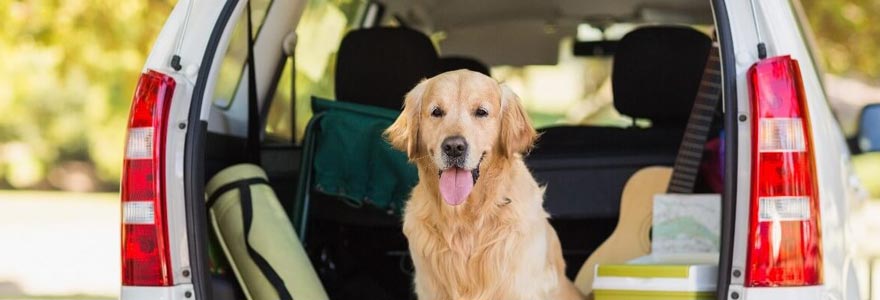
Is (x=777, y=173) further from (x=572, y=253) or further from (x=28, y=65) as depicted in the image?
(x=28, y=65)

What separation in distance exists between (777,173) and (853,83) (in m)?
11.6

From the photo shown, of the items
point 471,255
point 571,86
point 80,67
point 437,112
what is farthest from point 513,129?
point 80,67

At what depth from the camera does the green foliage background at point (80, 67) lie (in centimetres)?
1188

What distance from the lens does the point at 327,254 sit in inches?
189

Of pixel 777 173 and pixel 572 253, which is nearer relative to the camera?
pixel 777 173

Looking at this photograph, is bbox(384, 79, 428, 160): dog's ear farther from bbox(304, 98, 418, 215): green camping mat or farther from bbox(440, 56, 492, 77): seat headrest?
bbox(440, 56, 492, 77): seat headrest

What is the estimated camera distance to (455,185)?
3518mm

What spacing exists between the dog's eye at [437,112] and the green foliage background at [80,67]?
27.7 ft

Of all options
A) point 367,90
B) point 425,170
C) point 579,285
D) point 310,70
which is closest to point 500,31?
point 310,70

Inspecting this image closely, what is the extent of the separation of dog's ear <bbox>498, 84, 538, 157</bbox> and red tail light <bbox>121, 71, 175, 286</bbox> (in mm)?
980

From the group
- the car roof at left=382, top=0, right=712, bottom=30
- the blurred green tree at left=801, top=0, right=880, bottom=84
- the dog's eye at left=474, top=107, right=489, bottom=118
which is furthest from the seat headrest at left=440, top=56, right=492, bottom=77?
the blurred green tree at left=801, top=0, right=880, bottom=84

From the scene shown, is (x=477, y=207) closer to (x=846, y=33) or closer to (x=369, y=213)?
(x=369, y=213)

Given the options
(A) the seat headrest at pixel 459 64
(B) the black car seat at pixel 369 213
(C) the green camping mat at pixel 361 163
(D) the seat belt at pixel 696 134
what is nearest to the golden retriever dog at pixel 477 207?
(C) the green camping mat at pixel 361 163

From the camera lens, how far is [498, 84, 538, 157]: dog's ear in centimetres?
369
